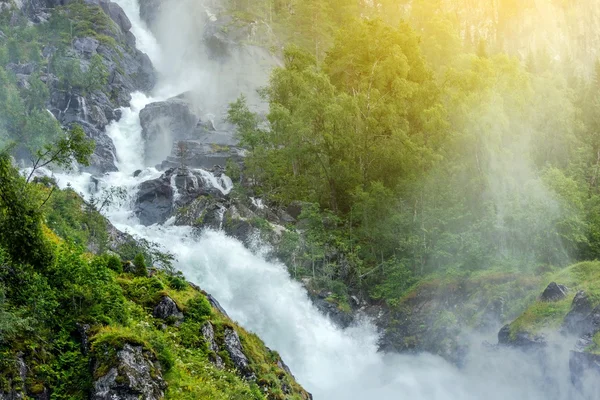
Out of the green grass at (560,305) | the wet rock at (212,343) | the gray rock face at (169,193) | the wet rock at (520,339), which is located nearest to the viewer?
the wet rock at (212,343)

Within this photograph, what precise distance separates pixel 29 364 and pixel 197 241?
2846 centimetres

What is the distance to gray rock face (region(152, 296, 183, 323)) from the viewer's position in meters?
19.0

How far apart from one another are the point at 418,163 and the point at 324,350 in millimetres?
18202

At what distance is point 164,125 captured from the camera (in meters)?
70.0

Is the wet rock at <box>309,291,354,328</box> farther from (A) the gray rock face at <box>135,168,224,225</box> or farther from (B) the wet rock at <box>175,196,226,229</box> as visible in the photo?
(A) the gray rock face at <box>135,168,224,225</box>

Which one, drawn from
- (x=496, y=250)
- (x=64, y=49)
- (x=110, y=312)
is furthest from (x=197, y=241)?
(x=64, y=49)

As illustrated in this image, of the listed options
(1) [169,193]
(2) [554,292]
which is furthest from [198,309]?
(1) [169,193]

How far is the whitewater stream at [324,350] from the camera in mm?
28547

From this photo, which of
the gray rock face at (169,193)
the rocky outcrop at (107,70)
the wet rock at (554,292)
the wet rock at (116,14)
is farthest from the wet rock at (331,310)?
the wet rock at (116,14)

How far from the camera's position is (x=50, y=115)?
6166 centimetres

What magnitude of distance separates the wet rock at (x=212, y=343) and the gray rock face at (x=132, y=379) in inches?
144

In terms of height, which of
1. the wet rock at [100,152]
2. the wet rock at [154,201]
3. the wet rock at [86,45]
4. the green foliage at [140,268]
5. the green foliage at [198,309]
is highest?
the wet rock at [86,45]

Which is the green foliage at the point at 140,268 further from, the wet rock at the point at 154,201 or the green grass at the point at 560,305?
the wet rock at the point at 154,201

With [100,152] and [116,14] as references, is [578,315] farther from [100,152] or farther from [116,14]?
[116,14]
